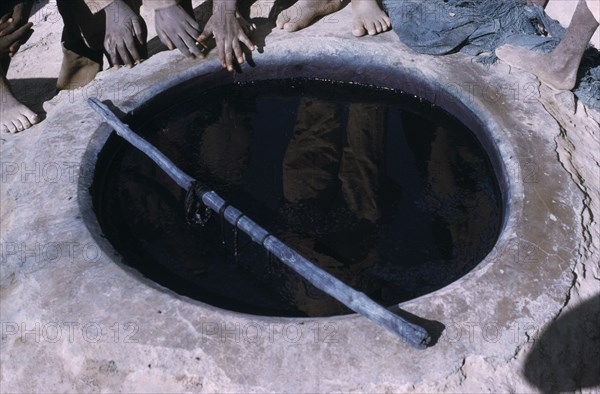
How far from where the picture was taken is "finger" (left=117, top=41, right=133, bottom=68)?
3539mm

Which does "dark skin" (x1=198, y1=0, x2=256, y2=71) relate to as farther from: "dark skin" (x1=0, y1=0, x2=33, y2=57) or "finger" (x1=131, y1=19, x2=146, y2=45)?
"dark skin" (x1=0, y1=0, x2=33, y2=57)

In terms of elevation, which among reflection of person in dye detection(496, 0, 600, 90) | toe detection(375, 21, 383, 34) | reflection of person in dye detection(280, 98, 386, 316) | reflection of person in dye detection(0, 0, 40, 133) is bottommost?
reflection of person in dye detection(280, 98, 386, 316)

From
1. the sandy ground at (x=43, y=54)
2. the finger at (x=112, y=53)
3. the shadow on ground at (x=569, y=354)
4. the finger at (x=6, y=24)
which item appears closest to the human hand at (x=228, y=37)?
the finger at (x=112, y=53)

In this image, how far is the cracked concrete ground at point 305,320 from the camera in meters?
2.09

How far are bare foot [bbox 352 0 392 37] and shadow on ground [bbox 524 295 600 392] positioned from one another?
6.52 ft

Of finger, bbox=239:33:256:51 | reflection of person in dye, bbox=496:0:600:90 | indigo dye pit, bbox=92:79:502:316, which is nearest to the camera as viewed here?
indigo dye pit, bbox=92:79:502:316

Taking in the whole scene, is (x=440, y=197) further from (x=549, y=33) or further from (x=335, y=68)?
(x=549, y=33)

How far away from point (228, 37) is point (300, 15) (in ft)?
1.71

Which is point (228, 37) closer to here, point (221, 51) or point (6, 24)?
point (221, 51)

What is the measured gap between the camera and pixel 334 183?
310 cm

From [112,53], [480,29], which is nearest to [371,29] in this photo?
[480,29]

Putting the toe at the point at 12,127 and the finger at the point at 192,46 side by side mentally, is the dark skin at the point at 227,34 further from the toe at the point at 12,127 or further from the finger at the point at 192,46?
the toe at the point at 12,127

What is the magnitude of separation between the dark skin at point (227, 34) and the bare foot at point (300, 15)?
29 cm

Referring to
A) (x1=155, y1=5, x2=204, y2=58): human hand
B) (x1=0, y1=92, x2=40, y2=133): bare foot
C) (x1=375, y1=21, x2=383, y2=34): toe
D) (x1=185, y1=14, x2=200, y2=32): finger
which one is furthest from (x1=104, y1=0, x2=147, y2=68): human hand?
(x1=375, y1=21, x2=383, y2=34): toe
